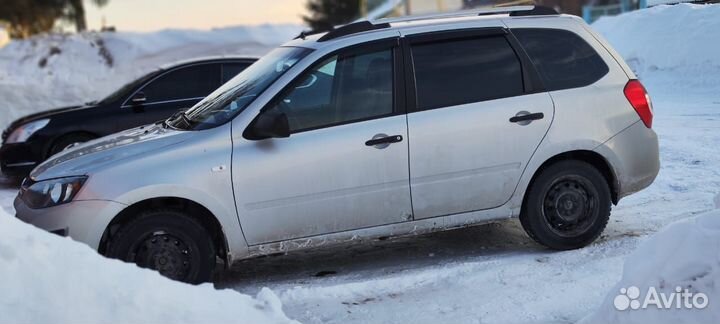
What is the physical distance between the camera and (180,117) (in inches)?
239

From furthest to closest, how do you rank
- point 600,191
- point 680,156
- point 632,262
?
point 680,156, point 600,191, point 632,262

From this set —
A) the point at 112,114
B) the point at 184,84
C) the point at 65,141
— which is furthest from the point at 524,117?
the point at 65,141

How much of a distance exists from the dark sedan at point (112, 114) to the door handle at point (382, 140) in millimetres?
4664

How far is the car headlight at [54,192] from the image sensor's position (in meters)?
5.07

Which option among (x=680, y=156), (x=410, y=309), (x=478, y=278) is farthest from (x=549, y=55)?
(x=680, y=156)

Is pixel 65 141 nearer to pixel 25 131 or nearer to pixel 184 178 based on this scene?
pixel 25 131

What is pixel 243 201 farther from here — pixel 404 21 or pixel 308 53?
pixel 404 21

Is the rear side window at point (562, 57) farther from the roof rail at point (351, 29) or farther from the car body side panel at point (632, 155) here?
the roof rail at point (351, 29)

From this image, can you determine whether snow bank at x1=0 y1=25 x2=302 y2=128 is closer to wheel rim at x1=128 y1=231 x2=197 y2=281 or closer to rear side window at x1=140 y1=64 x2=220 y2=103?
rear side window at x1=140 y1=64 x2=220 y2=103

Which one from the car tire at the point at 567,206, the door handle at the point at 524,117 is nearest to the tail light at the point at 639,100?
the car tire at the point at 567,206

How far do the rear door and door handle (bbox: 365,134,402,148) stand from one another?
0.11 meters

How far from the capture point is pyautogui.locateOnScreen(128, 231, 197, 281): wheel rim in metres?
5.11

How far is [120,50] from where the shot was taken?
27.0 m

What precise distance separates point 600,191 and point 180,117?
314cm
